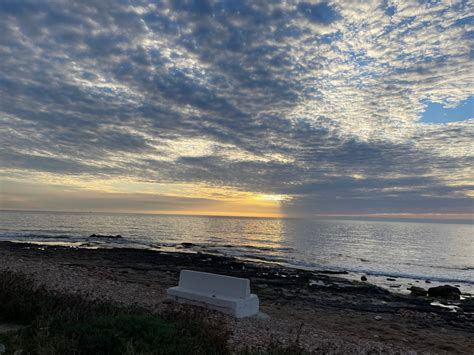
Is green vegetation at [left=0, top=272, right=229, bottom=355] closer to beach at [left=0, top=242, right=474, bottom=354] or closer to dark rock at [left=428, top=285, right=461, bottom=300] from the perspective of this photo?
beach at [left=0, top=242, right=474, bottom=354]

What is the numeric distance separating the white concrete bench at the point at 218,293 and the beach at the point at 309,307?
0.35 metres

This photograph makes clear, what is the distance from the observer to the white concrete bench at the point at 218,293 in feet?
35.6

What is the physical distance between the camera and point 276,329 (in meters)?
9.98

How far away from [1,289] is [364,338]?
953 centimetres

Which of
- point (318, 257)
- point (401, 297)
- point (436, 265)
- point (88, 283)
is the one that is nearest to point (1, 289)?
point (88, 283)

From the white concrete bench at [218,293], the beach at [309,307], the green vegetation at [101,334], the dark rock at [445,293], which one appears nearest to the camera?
the green vegetation at [101,334]

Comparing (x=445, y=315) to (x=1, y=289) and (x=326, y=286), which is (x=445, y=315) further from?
(x=1, y=289)

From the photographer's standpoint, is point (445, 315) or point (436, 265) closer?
point (445, 315)

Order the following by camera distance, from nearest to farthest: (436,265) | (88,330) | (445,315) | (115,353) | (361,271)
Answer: (115,353)
(88,330)
(445,315)
(361,271)
(436,265)

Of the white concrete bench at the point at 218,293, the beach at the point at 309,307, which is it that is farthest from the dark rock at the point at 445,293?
the white concrete bench at the point at 218,293

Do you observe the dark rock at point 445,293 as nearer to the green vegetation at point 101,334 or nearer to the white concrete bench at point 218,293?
the white concrete bench at point 218,293

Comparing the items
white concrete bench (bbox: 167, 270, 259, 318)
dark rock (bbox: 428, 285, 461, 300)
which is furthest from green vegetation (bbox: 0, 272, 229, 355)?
dark rock (bbox: 428, 285, 461, 300)

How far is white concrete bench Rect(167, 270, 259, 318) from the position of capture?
10.8 m

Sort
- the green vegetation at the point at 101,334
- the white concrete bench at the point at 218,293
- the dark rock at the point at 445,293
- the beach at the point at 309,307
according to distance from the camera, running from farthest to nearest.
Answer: the dark rock at the point at 445,293
the white concrete bench at the point at 218,293
the beach at the point at 309,307
the green vegetation at the point at 101,334
